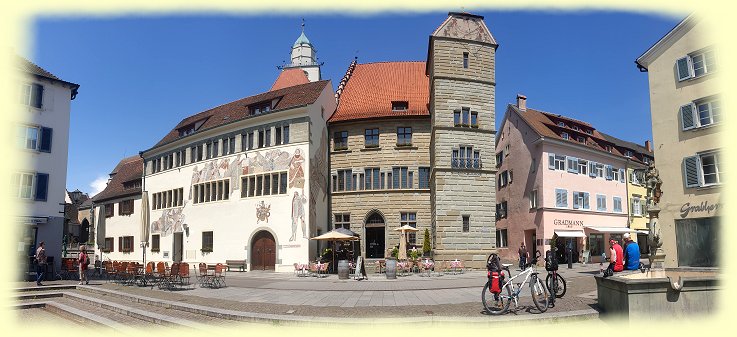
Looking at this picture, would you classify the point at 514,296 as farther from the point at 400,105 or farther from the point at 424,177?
the point at 400,105

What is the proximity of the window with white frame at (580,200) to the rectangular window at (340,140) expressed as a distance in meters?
18.7

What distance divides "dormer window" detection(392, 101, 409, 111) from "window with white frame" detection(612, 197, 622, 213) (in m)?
20.6

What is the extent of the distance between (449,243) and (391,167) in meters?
6.97

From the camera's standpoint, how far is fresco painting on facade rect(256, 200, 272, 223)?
31.7m

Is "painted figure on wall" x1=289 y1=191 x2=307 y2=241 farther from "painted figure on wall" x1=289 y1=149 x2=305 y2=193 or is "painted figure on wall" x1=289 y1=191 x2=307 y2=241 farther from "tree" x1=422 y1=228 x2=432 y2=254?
"tree" x1=422 y1=228 x2=432 y2=254

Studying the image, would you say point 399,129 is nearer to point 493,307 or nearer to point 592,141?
point 592,141

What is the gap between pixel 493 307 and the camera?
36.3 feet

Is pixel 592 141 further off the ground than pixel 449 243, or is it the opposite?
pixel 592 141

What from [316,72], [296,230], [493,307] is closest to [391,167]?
[296,230]

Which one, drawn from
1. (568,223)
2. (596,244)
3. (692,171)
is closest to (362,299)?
(692,171)

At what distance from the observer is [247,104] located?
3672 centimetres

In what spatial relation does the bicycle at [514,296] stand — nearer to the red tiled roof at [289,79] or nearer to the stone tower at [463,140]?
the stone tower at [463,140]

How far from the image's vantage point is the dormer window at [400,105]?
35.8 metres

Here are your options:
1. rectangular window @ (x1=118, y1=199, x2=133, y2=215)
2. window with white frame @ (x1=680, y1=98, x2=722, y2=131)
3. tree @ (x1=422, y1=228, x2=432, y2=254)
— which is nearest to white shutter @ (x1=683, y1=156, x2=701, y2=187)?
window with white frame @ (x1=680, y1=98, x2=722, y2=131)
